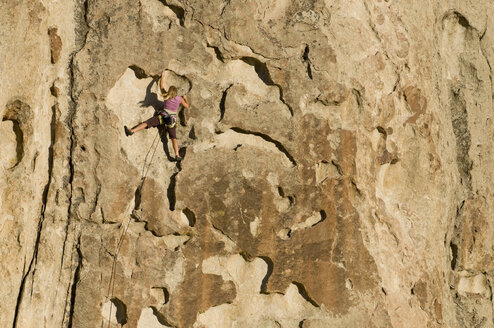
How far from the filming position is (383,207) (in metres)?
6.24

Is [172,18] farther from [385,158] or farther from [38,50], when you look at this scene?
[385,158]

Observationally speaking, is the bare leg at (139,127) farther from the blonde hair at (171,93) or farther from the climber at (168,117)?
the blonde hair at (171,93)

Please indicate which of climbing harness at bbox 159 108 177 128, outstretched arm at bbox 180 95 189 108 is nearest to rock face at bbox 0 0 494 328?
outstretched arm at bbox 180 95 189 108

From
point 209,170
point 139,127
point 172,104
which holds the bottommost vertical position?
point 209,170

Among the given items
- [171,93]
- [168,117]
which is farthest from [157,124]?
[171,93]

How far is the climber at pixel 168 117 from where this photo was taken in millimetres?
5707

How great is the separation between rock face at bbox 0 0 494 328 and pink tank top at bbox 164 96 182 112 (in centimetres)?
17

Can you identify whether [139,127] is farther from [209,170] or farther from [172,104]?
[209,170]

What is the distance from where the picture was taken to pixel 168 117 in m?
5.70

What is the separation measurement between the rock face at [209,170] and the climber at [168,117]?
10 centimetres

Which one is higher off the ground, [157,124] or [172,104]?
[172,104]

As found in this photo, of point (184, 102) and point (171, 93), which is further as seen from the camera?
point (184, 102)

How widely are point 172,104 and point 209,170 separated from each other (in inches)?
21.9

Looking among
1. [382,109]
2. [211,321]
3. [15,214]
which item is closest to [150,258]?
[211,321]
